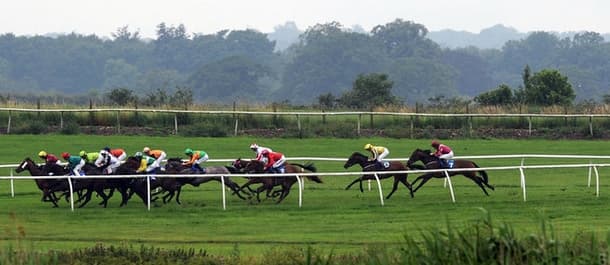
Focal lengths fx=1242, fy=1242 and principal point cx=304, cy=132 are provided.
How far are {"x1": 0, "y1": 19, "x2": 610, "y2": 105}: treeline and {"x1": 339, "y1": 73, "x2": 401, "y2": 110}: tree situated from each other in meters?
36.3

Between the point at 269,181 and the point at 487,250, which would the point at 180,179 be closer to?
the point at 269,181

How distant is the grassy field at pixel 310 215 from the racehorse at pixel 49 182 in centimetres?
22

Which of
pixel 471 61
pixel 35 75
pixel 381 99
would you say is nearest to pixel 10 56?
pixel 35 75

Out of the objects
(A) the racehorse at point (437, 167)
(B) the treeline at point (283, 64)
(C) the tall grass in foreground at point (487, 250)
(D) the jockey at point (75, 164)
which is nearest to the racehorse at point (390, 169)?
(A) the racehorse at point (437, 167)

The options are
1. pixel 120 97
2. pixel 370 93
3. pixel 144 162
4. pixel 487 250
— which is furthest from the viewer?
pixel 370 93

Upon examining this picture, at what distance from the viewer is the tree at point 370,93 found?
48406 millimetres

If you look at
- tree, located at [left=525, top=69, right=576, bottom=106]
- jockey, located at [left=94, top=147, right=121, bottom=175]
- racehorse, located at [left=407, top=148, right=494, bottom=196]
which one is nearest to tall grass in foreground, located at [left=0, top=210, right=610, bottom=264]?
jockey, located at [left=94, top=147, right=121, bottom=175]

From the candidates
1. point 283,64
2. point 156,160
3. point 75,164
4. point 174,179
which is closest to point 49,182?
point 75,164

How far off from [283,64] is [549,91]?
2826 inches

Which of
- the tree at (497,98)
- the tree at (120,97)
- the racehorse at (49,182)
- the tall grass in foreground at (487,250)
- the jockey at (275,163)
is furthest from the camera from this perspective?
the tree at (120,97)

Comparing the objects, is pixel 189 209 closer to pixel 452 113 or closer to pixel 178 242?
pixel 178 242

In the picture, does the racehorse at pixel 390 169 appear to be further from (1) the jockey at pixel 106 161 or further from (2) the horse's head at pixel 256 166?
(1) the jockey at pixel 106 161

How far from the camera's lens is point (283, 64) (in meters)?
115

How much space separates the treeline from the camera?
9388 centimetres
